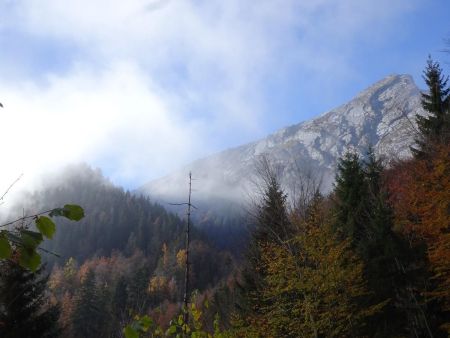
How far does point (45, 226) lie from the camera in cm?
164

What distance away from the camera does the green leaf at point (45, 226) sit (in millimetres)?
1633

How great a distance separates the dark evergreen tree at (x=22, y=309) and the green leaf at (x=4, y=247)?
1463 centimetres

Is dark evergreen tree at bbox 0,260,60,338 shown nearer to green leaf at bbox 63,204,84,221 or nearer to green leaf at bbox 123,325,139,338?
green leaf at bbox 123,325,139,338

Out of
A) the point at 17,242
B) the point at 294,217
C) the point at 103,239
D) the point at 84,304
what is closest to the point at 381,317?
the point at 294,217

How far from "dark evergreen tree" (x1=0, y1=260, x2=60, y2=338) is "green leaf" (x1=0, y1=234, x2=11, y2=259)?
14.6m

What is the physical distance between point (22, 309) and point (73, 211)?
16118 mm

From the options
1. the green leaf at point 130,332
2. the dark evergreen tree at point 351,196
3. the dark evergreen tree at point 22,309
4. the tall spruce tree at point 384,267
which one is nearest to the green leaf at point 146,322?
the green leaf at point 130,332

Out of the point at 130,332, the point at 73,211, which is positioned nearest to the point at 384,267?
the point at 130,332

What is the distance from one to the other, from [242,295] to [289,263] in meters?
7.51

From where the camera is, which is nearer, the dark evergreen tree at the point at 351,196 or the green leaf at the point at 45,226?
the green leaf at the point at 45,226

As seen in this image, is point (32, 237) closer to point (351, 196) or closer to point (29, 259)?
point (29, 259)

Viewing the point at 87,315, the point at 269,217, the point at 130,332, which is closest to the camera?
the point at 130,332

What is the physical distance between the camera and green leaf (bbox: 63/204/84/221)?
1.62 metres

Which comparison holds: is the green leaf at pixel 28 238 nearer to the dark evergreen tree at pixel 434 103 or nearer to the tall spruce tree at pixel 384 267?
Answer: the tall spruce tree at pixel 384 267
